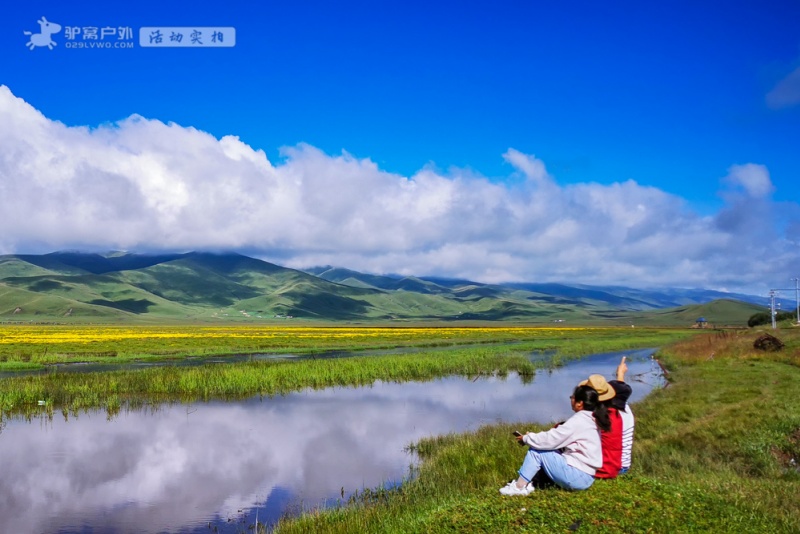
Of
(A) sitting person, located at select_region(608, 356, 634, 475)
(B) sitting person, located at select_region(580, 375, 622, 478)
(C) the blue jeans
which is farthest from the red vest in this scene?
(C) the blue jeans

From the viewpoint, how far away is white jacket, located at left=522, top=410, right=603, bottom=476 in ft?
32.1

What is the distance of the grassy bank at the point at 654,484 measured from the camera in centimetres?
896

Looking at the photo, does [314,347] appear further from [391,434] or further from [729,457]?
Result: [729,457]

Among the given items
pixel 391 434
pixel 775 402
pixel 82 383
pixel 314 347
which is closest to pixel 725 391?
pixel 775 402

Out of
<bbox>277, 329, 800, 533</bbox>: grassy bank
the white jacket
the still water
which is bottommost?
the still water

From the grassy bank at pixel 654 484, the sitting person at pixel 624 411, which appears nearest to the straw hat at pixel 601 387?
the sitting person at pixel 624 411

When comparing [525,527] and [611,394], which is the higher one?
[611,394]

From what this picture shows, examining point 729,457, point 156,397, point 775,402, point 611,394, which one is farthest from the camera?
point 156,397

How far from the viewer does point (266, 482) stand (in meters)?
17.9

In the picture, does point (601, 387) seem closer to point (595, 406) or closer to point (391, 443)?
point (595, 406)

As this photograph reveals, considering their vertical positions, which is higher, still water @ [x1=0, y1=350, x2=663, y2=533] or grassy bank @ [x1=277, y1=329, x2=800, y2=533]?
grassy bank @ [x1=277, y1=329, x2=800, y2=533]

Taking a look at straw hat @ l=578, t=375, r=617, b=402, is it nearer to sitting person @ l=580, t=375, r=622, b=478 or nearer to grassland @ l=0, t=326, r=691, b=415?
sitting person @ l=580, t=375, r=622, b=478

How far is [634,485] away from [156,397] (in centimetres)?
2925

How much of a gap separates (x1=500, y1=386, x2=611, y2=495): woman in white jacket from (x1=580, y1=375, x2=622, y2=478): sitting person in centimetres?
15
